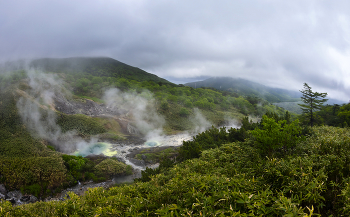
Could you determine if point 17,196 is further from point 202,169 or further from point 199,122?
point 199,122

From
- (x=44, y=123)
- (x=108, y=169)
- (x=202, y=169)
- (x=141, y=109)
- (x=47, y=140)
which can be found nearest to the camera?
(x=202, y=169)

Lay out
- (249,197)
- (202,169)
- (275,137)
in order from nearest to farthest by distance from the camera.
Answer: (249,197)
(275,137)
(202,169)

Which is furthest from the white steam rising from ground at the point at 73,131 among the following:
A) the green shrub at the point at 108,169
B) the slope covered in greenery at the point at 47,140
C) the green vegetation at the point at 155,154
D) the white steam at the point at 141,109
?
the green shrub at the point at 108,169

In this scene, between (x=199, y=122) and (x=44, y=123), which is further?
(x=199, y=122)

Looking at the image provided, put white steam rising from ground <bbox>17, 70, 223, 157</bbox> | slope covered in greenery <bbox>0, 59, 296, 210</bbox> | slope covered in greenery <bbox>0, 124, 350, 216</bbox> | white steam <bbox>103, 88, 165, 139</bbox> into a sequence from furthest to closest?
1. white steam <bbox>103, 88, 165, 139</bbox>
2. white steam rising from ground <bbox>17, 70, 223, 157</bbox>
3. slope covered in greenery <bbox>0, 59, 296, 210</bbox>
4. slope covered in greenery <bbox>0, 124, 350, 216</bbox>

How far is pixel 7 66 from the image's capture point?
52.9 meters

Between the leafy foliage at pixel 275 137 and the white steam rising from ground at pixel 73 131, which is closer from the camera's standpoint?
the leafy foliage at pixel 275 137

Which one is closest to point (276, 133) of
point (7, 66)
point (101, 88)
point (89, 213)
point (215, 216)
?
point (215, 216)

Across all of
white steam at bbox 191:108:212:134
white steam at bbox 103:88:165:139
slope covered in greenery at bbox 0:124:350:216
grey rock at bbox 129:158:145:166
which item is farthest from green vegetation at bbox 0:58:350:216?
white steam at bbox 103:88:165:139

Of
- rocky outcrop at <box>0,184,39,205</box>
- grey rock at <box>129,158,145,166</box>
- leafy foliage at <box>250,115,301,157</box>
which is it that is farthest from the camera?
grey rock at <box>129,158,145,166</box>

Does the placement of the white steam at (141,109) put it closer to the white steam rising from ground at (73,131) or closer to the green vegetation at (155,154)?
the white steam rising from ground at (73,131)

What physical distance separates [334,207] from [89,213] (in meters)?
5.45

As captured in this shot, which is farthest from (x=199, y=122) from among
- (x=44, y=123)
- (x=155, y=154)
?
(x=44, y=123)

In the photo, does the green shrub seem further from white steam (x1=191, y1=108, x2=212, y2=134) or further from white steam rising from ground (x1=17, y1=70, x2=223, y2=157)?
white steam (x1=191, y1=108, x2=212, y2=134)
